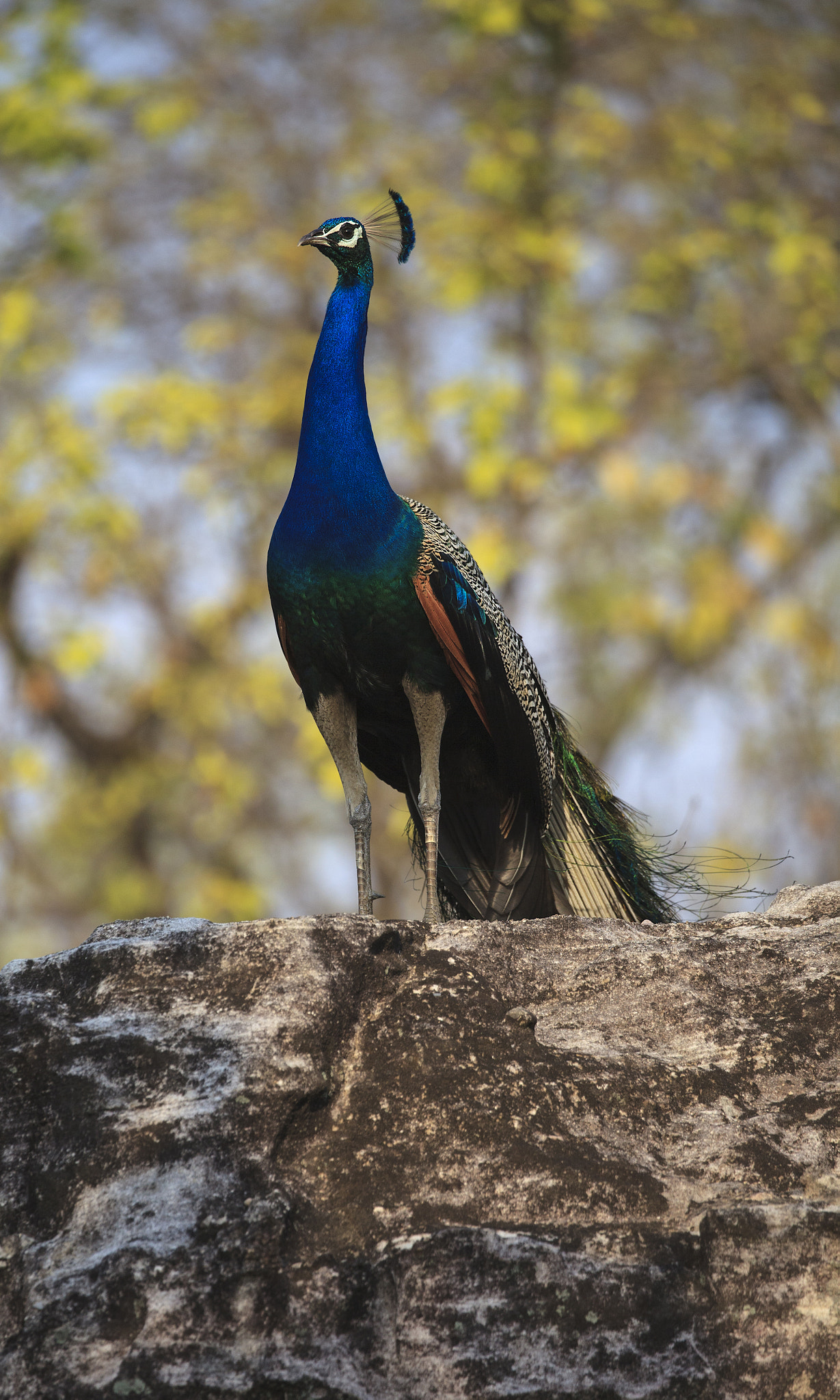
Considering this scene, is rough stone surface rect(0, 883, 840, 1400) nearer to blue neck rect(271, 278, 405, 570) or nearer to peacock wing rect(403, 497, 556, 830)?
peacock wing rect(403, 497, 556, 830)

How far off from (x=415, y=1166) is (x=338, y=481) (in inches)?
92.6

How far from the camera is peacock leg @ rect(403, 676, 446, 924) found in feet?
16.2

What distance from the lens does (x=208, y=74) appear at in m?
15.3

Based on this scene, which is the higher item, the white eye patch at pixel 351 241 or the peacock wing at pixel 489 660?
the white eye patch at pixel 351 241

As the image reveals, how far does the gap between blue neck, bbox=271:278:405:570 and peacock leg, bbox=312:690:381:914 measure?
54cm

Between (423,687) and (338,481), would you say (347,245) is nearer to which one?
(338,481)

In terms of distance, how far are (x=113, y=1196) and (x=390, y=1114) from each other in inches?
26.5

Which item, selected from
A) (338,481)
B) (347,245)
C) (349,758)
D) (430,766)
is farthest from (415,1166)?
(347,245)

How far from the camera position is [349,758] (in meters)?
5.17

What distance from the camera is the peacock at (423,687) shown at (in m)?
4.83

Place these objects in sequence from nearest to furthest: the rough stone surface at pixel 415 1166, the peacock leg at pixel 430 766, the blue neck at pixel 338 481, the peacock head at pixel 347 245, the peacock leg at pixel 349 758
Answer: the rough stone surface at pixel 415 1166, the blue neck at pixel 338 481, the peacock leg at pixel 430 766, the peacock leg at pixel 349 758, the peacock head at pixel 347 245

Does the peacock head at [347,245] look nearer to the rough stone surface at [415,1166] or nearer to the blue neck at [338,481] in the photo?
the blue neck at [338,481]

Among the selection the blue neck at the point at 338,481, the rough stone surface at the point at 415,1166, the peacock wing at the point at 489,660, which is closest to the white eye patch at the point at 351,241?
the blue neck at the point at 338,481

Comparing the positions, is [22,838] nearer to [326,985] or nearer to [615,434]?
[615,434]
